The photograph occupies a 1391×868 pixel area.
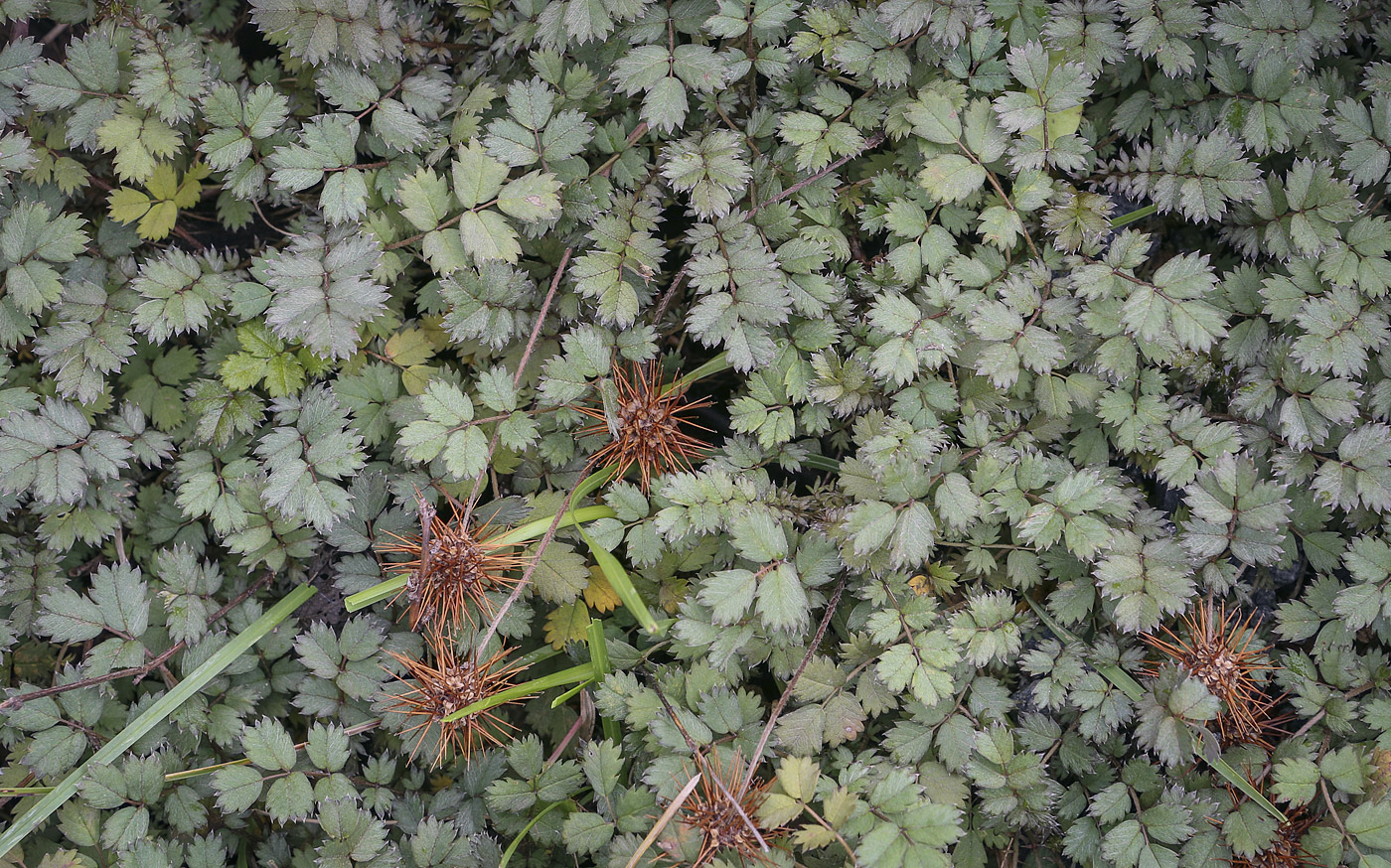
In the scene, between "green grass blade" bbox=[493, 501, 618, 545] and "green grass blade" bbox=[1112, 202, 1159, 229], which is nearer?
"green grass blade" bbox=[493, 501, 618, 545]

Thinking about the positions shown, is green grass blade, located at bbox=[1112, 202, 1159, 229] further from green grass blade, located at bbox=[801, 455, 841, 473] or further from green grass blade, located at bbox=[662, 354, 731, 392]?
green grass blade, located at bbox=[662, 354, 731, 392]

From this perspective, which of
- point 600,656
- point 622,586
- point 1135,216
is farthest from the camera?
point 1135,216

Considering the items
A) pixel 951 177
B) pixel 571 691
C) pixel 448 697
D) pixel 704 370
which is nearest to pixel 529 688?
pixel 571 691

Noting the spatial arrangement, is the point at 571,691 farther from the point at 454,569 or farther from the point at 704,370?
the point at 704,370

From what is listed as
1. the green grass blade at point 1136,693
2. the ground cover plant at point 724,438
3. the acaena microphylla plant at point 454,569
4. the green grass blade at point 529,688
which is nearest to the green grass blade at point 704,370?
the ground cover plant at point 724,438

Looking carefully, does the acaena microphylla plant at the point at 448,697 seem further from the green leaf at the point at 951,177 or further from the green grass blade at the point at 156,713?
the green leaf at the point at 951,177

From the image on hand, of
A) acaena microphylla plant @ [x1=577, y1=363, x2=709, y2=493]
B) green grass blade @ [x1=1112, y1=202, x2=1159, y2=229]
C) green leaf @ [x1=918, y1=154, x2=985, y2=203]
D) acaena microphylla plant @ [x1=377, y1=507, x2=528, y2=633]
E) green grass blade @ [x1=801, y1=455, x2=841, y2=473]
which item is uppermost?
green leaf @ [x1=918, y1=154, x2=985, y2=203]

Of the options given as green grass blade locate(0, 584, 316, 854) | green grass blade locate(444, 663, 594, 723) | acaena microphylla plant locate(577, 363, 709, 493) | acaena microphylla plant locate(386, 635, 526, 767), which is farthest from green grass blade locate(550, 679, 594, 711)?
green grass blade locate(0, 584, 316, 854)
